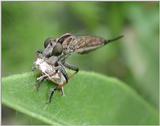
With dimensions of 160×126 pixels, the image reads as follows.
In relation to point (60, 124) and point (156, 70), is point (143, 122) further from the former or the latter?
point (156, 70)

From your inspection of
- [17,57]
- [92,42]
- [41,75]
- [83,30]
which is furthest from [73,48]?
[83,30]

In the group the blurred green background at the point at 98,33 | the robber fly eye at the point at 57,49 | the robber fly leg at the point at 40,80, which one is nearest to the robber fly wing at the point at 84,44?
the robber fly eye at the point at 57,49

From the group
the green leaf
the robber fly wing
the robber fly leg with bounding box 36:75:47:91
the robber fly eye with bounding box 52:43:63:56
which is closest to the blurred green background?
the green leaf

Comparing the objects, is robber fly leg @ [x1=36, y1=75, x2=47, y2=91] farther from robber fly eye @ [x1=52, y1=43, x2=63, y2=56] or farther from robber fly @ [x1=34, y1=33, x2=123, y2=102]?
robber fly eye @ [x1=52, y1=43, x2=63, y2=56]

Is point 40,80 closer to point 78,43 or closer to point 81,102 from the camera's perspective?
point 81,102

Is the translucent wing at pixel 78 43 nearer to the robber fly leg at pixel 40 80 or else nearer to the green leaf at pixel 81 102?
the green leaf at pixel 81 102

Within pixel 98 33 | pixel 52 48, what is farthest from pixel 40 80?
pixel 98 33
